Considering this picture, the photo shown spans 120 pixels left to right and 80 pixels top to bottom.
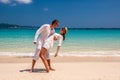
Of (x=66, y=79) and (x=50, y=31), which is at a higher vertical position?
(x=50, y=31)

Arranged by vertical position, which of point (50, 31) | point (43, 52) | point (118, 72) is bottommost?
point (118, 72)

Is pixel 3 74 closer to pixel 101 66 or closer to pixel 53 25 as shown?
pixel 53 25

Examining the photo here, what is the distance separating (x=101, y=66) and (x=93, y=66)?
250 millimetres

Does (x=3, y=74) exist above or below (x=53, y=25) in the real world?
below

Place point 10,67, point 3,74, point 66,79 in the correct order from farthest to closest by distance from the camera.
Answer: point 10,67 < point 3,74 < point 66,79

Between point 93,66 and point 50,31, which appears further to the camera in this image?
point 93,66

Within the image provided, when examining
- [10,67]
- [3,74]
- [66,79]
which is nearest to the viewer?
[66,79]

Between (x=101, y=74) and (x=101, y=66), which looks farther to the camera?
(x=101, y=66)

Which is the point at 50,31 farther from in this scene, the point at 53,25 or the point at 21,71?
the point at 21,71

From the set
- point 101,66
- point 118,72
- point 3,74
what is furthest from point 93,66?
point 3,74

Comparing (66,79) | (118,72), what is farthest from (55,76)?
(118,72)

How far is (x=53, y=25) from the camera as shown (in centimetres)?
844

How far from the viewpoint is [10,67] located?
965 cm

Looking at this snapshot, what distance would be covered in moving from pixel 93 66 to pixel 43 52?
211 centimetres
